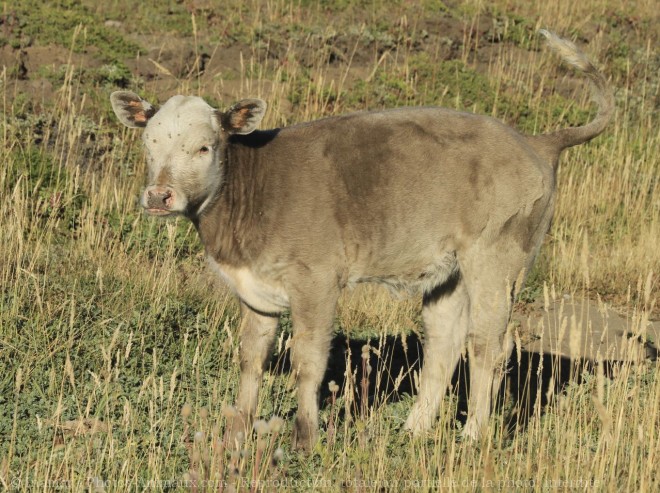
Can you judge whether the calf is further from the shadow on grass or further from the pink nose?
the shadow on grass

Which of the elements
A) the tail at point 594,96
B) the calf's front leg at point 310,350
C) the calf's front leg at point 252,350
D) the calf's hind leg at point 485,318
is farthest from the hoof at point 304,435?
the tail at point 594,96

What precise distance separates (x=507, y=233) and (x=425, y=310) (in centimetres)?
110

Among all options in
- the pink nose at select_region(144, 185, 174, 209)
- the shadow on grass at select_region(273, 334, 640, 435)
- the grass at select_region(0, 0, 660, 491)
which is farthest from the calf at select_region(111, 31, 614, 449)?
the shadow on grass at select_region(273, 334, 640, 435)

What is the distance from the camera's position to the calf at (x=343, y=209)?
6.18 metres

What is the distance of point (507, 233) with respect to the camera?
21.5ft

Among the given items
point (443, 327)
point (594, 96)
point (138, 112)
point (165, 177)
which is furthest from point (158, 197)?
point (594, 96)

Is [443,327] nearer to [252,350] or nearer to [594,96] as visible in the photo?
[252,350]

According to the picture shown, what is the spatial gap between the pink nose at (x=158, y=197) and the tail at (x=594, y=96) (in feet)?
9.11

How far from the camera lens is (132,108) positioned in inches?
258

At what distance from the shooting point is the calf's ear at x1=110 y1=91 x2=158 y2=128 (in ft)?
21.2

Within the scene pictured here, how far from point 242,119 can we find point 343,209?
0.86 m

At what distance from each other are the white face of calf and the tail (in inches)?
83.4

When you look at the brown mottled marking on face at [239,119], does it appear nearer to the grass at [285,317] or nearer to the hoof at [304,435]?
the grass at [285,317]

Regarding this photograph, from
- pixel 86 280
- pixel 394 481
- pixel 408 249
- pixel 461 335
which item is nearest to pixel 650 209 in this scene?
pixel 461 335
